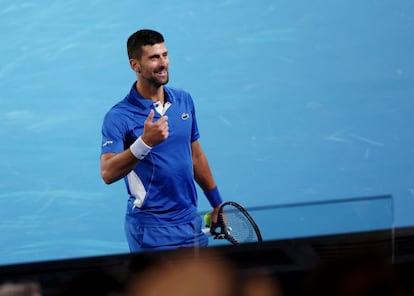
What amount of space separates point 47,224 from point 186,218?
82.3 inches

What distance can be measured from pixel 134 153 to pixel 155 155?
245 mm

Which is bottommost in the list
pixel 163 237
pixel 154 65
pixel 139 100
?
pixel 163 237

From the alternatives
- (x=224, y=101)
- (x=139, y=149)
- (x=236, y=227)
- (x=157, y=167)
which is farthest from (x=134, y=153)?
(x=224, y=101)

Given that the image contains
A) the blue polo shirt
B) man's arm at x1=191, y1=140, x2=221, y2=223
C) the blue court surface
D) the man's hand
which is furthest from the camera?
the blue court surface

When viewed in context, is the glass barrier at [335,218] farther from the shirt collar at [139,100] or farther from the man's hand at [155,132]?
the shirt collar at [139,100]

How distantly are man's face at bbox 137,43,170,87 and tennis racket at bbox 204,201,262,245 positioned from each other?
1.38 meters

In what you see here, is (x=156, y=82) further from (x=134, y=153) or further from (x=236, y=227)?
(x=236, y=227)

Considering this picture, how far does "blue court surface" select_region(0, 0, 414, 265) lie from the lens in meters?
6.51

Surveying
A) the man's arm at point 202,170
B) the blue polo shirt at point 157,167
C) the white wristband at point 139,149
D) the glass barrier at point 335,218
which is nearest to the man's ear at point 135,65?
the blue polo shirt at point 157,167

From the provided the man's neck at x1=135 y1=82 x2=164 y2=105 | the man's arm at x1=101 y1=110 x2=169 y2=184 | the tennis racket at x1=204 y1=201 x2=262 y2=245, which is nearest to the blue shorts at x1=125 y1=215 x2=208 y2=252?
the man's arm at x1=101 y1=110 x2=169 y2=184

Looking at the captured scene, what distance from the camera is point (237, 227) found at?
10.4 feet

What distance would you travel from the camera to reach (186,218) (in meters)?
4.63

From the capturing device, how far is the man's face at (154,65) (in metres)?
4.65

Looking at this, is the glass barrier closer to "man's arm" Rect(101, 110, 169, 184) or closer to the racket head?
the racket head
